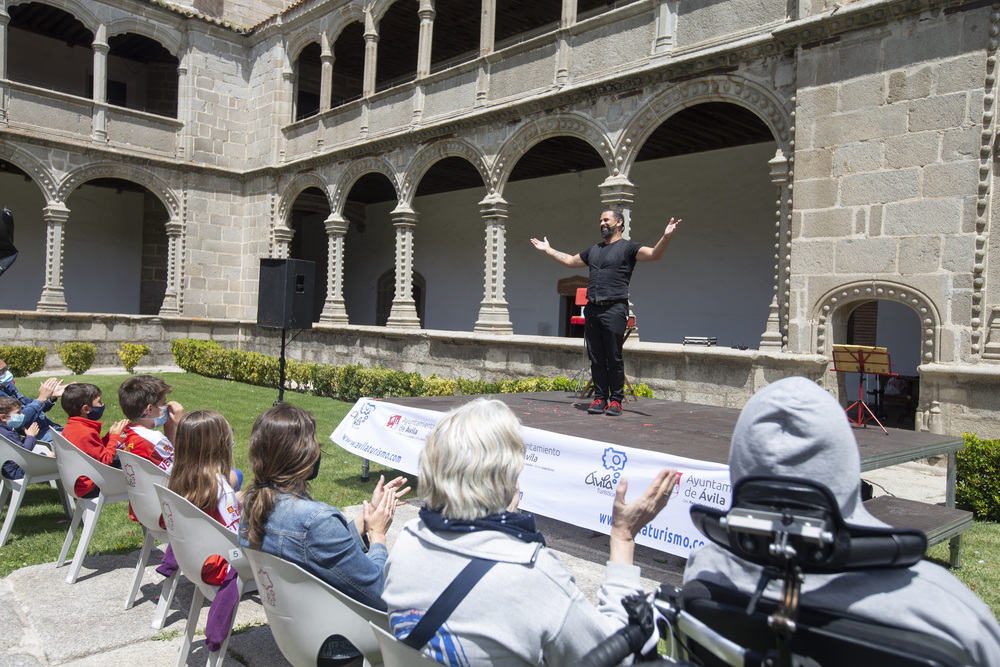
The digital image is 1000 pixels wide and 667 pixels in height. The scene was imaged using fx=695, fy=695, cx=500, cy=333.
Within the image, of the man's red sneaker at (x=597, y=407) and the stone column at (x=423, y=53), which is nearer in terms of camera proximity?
the man's red sneaker at (x=597, y=407)

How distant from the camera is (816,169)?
25.5 feet

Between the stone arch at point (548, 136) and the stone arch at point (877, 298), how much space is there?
143 inches

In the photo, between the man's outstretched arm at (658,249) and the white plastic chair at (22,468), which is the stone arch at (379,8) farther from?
the white plastic chair at (22,468)

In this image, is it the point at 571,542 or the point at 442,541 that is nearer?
the point at 442,541

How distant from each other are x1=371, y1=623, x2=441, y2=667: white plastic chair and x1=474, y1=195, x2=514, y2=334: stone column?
960 cm

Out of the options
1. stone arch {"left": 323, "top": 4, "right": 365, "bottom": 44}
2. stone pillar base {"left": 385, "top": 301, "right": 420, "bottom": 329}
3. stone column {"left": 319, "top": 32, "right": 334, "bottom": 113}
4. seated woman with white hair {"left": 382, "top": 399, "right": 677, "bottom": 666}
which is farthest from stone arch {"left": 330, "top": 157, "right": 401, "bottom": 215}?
seated woman with white hair {"left": 382, "top": 399, "right": 677, "bottom": 666}

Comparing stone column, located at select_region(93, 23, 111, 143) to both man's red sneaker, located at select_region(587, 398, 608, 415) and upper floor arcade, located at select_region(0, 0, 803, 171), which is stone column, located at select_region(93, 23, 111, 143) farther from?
man's red sneaker, located at select_region(587, 398, 608, 415)

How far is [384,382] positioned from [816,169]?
7334mm

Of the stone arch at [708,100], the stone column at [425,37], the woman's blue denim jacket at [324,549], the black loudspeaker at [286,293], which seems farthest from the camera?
the stone column at [425,37]

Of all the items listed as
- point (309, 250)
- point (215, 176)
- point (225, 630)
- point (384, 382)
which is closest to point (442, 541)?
point (225, 630)

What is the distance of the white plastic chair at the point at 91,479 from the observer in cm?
358

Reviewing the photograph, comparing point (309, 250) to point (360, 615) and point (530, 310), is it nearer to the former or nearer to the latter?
point (530, 310)

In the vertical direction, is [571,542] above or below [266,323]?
below

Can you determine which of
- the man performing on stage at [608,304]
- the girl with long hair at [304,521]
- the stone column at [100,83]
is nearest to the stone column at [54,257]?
the stone column at [100,83]
